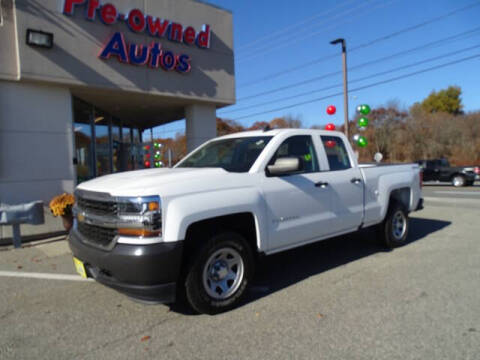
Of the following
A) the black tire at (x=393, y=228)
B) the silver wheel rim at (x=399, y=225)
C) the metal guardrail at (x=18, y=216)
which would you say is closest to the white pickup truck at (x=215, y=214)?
the black tire at (x=393, y=228)

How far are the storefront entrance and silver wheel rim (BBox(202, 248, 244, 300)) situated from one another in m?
8.65

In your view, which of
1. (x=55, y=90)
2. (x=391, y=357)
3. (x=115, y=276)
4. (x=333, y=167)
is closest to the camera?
(x=391, y=357)

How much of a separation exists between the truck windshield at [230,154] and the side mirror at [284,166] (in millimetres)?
280

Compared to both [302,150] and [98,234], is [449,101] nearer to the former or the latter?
[302,150]

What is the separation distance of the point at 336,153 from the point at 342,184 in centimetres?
54

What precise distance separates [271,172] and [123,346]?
2307mm

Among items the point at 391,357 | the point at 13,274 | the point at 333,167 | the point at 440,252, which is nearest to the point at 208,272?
the point at 391,357

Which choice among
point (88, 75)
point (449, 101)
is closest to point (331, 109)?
point (88, 75)

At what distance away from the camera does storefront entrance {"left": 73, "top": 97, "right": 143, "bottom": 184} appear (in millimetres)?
13219

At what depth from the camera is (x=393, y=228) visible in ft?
20.0

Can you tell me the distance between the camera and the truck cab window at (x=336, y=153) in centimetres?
511

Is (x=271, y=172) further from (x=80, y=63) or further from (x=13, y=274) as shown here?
(x=80, y=63)

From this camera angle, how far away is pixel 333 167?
5086mm

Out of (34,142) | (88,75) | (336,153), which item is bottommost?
(336,153)
